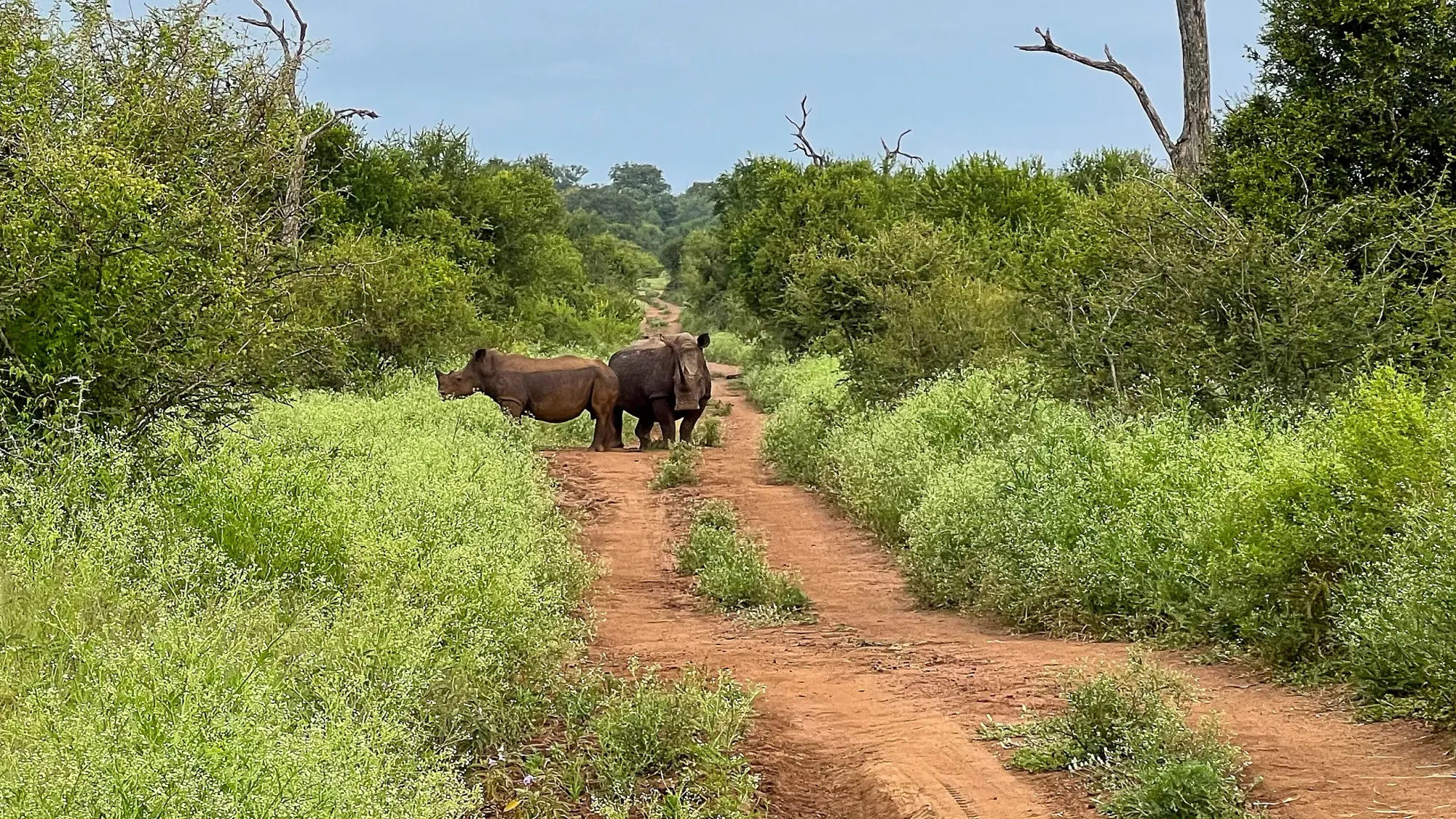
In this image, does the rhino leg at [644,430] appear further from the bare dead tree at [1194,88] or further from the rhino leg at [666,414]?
the bare dead tree at [1194,88]

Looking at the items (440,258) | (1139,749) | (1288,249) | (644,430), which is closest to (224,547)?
(1139,749)

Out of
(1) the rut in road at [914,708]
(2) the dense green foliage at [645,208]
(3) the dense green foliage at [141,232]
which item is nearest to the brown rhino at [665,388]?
(3) the dense green foliage at [141,232]

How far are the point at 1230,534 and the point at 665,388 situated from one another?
13.9 meters

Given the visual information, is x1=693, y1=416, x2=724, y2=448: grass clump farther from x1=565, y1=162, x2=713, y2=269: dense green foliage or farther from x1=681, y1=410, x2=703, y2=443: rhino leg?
x1=565, y1=162, x2=713, y2=269: dense green foliage

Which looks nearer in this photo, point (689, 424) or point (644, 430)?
point (689, 424)

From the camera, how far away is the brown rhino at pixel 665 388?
20.5 metres

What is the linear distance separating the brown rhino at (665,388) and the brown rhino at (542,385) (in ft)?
1.45

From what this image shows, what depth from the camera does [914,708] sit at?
652 cm

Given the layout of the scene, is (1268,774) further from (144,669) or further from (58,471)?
(58,471)

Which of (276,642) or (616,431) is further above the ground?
(276,642)

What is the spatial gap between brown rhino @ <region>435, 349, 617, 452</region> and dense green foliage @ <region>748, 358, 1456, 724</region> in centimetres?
852

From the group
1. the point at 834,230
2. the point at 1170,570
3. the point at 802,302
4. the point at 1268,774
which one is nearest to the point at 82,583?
the point at 1268,774

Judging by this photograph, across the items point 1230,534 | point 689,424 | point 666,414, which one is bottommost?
point 689,424

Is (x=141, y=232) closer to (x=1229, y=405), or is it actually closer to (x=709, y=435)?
(x=1229, y=405)
